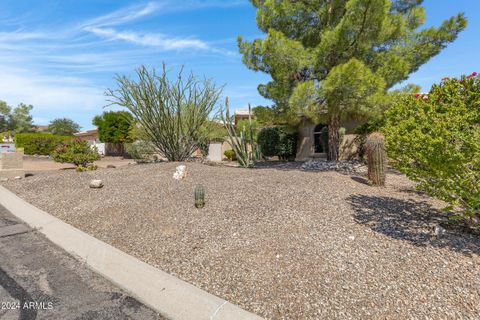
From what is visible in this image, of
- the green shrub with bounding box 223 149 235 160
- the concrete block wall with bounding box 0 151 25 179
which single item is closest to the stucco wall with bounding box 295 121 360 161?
the green shrub with bounding box 223 149 235 160

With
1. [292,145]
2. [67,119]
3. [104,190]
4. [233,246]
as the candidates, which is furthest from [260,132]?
[67,119]

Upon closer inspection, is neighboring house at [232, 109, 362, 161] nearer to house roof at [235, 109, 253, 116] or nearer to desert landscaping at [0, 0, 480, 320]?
desert landscaping at [0, 0, 480, 320]

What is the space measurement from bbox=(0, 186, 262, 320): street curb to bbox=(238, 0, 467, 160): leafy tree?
655 cm

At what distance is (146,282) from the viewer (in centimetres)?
360

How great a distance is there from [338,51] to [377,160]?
15.0ft

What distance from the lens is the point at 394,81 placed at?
9609 millimetres

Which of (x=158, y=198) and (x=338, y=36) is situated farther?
(x=338, y=36)

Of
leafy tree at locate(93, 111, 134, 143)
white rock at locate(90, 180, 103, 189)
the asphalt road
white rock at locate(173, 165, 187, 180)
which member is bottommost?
the asphalt road

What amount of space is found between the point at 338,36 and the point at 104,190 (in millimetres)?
8818

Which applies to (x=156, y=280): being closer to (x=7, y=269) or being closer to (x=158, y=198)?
(x=7, y=269)

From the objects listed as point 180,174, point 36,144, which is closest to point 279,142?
point 180,174

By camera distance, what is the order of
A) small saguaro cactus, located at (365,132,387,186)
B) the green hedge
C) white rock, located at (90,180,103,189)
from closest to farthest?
small saguaro cactus, located at (365,132,387,186) → white rock, located at (90,180,103,189) → the green hedge

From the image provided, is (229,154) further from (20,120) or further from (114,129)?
(20,120)

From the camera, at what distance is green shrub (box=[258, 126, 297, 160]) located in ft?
54.2
